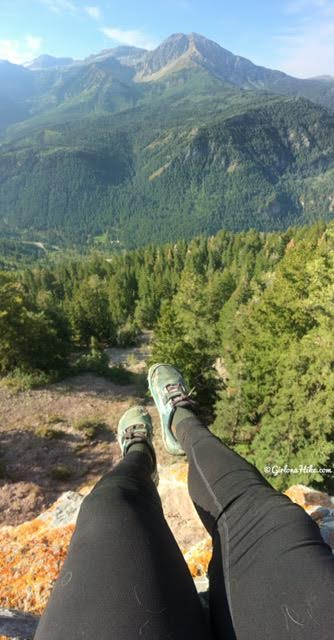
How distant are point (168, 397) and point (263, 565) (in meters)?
3.60

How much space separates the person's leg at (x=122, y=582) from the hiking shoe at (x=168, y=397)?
2658 mm

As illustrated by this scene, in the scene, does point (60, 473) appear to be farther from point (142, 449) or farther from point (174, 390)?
point (142, 449)

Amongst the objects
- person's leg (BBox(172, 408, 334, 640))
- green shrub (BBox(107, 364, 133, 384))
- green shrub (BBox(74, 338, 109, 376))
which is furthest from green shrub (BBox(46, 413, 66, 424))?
person's leg (BBox(172, 408, 334, 640))

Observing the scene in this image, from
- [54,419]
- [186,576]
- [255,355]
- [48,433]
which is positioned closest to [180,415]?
[186,576]

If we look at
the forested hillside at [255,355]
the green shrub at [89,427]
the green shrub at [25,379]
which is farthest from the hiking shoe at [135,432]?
the green shrub at [25,379]

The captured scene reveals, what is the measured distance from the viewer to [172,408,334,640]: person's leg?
67.3 inches

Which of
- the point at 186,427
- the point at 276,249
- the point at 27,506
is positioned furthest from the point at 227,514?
the point at 276,249

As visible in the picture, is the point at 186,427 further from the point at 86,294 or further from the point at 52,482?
the point at 86,294

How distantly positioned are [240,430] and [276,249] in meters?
66.3

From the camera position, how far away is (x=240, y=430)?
47.6ft

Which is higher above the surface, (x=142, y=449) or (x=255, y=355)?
(x=142, y=449)

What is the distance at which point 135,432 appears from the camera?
15.0 feet

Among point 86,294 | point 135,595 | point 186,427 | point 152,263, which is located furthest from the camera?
point 152,263

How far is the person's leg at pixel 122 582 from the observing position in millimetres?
1640
